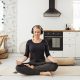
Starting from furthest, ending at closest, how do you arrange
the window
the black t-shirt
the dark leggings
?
the window, the black t-shirt, the dark leggings

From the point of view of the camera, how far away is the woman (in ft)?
12.6

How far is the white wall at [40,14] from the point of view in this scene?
24.1 ft

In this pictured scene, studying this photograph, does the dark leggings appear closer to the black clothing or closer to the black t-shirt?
the black clothing

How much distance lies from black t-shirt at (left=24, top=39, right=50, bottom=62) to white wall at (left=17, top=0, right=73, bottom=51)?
3.45 metres

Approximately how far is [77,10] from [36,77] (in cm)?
417

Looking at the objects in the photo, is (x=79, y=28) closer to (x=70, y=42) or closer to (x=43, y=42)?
(x=70, y=42)

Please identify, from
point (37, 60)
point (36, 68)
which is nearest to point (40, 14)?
point (37, 60)

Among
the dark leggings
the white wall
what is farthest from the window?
the dark leggings

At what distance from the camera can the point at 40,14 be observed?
7418 mm

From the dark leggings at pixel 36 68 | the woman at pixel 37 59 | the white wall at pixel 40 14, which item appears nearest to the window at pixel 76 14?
the white wall at pixel 40 14

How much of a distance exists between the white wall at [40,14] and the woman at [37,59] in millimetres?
3422

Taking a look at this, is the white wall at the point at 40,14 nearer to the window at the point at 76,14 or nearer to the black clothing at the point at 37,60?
the window at the point at 76,14

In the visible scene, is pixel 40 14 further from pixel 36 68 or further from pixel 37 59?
pixel 36 68

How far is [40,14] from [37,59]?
360 cm
